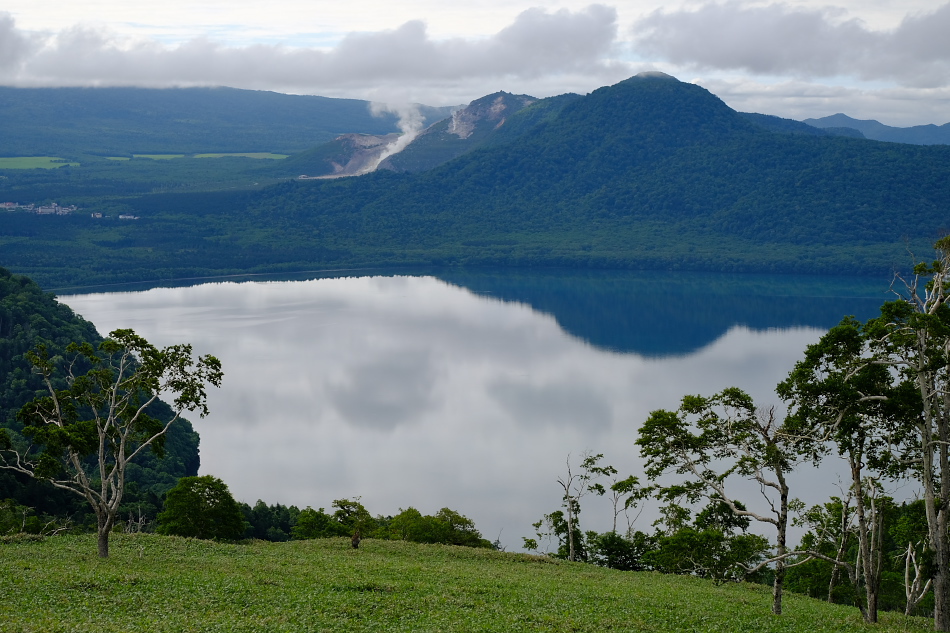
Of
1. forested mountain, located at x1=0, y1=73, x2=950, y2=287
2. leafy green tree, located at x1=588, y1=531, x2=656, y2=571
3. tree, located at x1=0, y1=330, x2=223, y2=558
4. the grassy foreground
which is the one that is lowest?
the grassy foreground

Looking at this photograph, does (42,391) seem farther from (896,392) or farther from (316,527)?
(896,392)

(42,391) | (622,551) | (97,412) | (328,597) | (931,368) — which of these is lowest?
(328,597)

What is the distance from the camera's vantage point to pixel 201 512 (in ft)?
96.1

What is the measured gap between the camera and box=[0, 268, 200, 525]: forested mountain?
33.6 meters

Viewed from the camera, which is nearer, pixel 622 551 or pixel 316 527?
pixel 622 551

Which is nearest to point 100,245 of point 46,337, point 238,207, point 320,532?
point 238,207

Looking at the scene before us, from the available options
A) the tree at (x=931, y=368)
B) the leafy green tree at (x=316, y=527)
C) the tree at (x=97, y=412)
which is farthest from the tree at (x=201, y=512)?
the tree at (x=931, y=368)

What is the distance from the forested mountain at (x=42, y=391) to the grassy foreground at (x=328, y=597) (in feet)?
36.3

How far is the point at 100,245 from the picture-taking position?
13988 cm

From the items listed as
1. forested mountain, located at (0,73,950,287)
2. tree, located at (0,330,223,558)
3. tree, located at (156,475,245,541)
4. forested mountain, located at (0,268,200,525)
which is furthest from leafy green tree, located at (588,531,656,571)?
forested mountain, located at (0,73,950,287)

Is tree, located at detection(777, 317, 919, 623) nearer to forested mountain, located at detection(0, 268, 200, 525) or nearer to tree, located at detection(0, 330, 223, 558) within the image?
tree, located at detection(0, 330, 223, 558)

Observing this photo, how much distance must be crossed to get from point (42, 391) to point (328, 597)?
3558 cm

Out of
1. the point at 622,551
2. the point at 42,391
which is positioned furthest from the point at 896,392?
the point at 42,391

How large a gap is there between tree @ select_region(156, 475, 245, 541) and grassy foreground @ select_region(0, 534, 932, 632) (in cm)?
549
